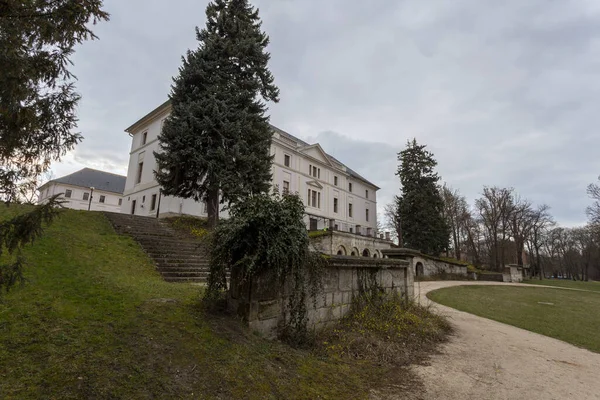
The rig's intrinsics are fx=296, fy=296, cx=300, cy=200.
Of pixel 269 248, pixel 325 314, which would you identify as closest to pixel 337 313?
pixel 325 314

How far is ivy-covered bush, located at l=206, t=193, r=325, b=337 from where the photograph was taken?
3758 millimetres

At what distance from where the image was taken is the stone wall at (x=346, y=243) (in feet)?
69.8

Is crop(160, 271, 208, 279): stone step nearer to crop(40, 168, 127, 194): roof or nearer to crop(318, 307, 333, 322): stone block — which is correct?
crop(318, 307, 333, 322): stone block

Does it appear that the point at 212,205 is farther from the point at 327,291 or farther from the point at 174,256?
the point at 327,291

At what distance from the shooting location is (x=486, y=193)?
34594 millimetres

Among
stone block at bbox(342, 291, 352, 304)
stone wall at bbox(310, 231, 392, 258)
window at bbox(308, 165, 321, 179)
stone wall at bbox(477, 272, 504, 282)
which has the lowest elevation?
stone wall at bbox(477, 272, 504, 282)

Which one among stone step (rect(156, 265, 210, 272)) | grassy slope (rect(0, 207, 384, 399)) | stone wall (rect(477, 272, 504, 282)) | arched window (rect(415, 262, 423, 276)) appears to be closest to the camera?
grassy slope (rect(0, 207, 384, 399))

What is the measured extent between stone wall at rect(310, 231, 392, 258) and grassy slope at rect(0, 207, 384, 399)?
49.0ft

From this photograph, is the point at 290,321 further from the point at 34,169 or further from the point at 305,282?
the point at 34,169

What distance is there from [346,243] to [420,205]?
13116mm

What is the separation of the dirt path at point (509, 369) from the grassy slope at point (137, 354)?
888 millimetres

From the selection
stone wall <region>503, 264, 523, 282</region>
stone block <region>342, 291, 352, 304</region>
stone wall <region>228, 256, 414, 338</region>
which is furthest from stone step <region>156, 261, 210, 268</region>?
stone wall <region>503, 264, 523, 282</region>

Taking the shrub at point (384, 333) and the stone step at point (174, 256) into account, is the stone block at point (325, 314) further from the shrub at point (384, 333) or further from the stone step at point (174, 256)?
the stone step at point (174, 256)

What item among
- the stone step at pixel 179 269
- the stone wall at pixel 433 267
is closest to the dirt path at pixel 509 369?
the stone step at pixel 179 269
